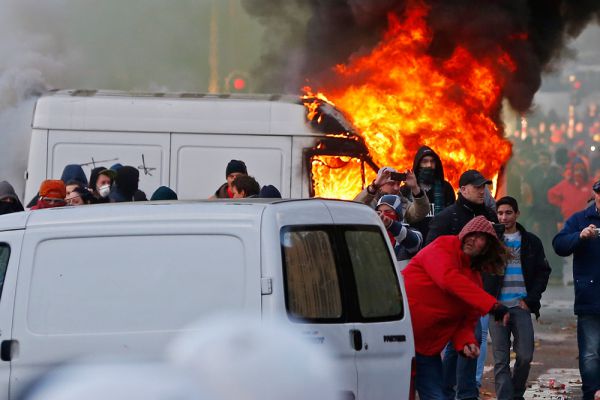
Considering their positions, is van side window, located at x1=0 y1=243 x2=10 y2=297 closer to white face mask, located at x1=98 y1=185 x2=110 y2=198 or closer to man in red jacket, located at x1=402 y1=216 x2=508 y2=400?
man in red jacket, located at x1=402 y1=216 x2=508 y2=400

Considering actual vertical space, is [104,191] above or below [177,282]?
above

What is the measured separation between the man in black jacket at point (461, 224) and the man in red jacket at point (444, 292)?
64.1 inches

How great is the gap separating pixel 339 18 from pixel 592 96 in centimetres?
9272

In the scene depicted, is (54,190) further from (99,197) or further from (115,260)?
(115,260)

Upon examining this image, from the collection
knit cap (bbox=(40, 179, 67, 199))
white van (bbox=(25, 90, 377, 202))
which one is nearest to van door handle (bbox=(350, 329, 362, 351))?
knit cap (bbox=(40, 179, 67, 199))

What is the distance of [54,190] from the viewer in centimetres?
1067

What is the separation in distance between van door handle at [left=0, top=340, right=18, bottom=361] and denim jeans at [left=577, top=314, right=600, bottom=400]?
5.30 meters

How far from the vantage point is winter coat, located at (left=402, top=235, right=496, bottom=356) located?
8.57 metres

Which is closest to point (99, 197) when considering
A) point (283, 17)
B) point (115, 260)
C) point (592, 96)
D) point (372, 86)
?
point (115, 260)

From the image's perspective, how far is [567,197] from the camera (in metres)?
25.1

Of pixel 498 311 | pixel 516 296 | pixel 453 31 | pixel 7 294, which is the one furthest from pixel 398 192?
pixel 453 31

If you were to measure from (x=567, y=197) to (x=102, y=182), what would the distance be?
47.6 feet

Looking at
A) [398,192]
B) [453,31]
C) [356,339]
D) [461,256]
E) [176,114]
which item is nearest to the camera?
[356,339]

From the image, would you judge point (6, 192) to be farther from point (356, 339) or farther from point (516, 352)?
point (356, 339)
